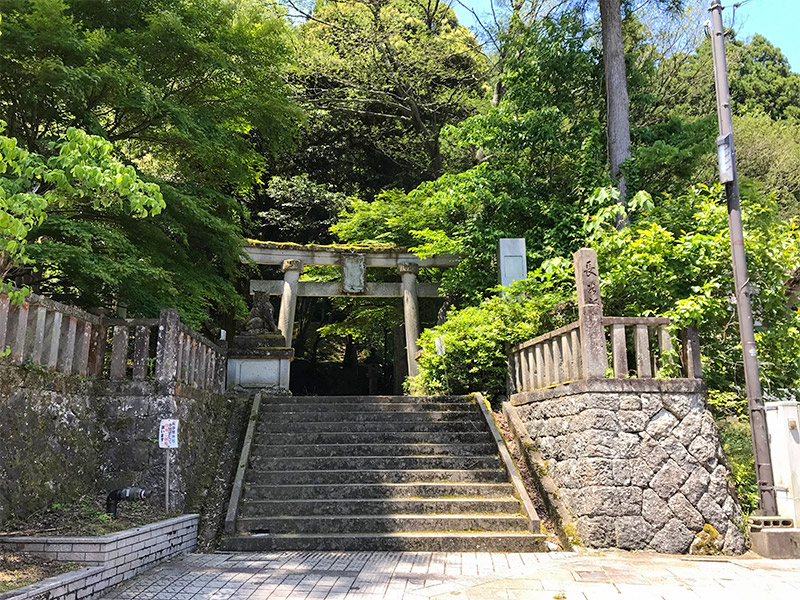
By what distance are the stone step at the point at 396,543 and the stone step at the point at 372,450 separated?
1.83m

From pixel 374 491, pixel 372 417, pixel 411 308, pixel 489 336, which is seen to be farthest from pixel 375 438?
pixel 411 308

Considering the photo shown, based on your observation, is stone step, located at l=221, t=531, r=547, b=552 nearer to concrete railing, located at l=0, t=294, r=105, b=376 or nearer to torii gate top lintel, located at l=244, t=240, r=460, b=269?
concrete railing, located at l=0, t=294, r=105, b=376

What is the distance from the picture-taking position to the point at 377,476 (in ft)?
25.1

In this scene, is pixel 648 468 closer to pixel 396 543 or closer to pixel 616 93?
pixel 396 543

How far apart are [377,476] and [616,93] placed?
9203 mm

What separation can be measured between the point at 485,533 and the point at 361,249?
9651 mm

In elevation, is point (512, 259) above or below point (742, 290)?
above

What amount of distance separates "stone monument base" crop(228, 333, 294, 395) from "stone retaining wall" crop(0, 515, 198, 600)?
19.1ft

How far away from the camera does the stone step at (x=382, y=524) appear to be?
669cm

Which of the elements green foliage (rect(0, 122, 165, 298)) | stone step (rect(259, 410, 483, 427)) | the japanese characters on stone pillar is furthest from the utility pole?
green foliage (rect(0, 122, 165, 298))

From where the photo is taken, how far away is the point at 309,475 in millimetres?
7668

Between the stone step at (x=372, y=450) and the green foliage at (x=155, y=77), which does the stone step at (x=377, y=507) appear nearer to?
the stone step at (x=372, y=450)

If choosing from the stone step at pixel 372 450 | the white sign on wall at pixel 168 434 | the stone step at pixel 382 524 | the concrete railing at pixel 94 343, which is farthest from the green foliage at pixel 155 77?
the stone step at pixel 382 524

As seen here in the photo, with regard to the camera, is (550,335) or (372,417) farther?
(372,417)
